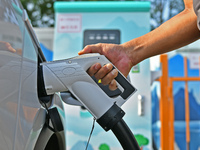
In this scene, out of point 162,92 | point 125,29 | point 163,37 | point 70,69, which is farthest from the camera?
point 162,92

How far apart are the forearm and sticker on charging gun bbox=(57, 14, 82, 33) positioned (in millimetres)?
1653

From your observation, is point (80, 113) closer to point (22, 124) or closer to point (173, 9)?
point (22, 124)

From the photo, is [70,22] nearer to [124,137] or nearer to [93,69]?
[93,69]

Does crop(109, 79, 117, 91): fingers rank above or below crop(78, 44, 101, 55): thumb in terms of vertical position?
below

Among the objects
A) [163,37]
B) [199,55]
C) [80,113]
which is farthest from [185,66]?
[163,37]

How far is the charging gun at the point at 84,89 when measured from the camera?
0.99 metres

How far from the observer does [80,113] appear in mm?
2781

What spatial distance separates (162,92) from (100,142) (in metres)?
1.00

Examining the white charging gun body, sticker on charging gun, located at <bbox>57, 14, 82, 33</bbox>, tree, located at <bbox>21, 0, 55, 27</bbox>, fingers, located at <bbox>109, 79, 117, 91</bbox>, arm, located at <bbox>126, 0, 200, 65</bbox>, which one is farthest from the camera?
tree, located at <bbox>21, 0, 55, 27</bbox>

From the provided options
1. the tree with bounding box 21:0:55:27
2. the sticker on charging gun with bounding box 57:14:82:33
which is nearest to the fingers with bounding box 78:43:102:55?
the sticker on charging gun with bounding box 57:14:82:33

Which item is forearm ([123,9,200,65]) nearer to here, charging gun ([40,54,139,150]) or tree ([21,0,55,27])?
charging gun ([40,54,139,150])

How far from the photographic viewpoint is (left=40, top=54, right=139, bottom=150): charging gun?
99 centimetres

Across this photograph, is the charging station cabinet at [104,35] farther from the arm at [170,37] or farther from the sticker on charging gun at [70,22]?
the arm at [170,37]

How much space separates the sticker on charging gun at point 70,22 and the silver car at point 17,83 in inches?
79.9
